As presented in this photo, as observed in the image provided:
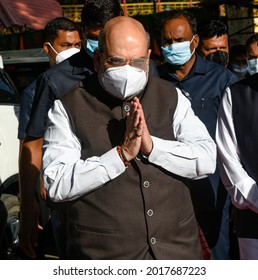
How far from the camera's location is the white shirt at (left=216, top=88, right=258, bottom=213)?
3.21 m

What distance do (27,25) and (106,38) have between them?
→ 12.9 meters

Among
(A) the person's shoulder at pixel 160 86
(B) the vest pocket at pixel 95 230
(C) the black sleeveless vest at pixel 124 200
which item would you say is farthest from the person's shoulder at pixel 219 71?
(B) the vest pocket at pixel 95 230

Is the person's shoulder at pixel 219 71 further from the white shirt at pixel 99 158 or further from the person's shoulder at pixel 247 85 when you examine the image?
the white shirt at pixel 99 158

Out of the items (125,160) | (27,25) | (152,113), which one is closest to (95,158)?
(125,160)

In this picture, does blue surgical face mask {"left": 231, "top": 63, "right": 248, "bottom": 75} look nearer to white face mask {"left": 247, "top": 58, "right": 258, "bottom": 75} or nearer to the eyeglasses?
white face mask {"left": 247, "top": 58, "right": 258, "bottom": 75}

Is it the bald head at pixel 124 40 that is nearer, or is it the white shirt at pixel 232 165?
the bald head at pixel 124 40

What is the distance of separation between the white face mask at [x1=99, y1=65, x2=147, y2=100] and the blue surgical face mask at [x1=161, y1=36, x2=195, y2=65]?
1.84m

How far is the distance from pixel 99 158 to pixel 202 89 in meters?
1.82

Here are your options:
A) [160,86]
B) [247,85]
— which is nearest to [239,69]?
[247,85]

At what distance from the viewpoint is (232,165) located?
324 cm

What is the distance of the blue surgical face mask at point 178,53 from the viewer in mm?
4723

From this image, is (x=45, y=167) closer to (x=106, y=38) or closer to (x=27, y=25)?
(x=106, y=38)

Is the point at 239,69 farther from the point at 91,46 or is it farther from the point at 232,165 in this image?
the point at 232,165
